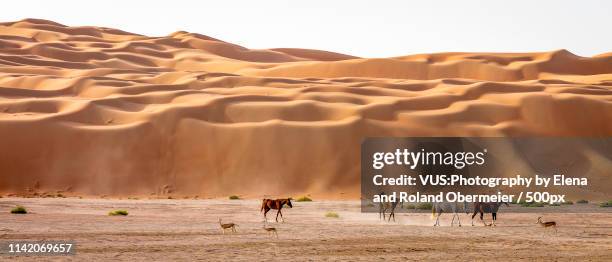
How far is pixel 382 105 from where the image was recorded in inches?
Result: 2301

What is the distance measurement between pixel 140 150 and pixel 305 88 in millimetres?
17397

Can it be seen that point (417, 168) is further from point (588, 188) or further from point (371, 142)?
point (588, 188)

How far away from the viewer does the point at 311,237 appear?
72.7 feet

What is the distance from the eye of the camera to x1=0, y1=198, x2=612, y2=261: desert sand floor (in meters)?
18.5

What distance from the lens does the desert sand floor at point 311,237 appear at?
730 inches

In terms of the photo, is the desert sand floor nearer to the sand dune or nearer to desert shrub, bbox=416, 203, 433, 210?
desert shrub, bbox=416, 203, 433, 210

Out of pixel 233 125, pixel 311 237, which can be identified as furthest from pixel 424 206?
pixel 233 125

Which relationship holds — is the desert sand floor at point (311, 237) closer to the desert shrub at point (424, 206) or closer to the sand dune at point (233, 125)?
the desert shrub at point (424, 206)

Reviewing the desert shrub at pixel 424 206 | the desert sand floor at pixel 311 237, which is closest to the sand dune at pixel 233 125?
the desert shrub at pixel 424 206

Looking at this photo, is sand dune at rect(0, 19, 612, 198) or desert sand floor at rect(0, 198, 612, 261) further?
sand dune at rect(0, 19, 612, 198)

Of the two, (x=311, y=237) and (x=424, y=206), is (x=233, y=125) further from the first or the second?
(x=311, y=237)

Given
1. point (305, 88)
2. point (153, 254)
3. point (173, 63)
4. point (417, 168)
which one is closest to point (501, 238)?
point (153, 254)

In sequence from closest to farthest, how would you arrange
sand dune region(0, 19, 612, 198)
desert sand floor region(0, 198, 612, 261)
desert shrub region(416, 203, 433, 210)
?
desert sand floor region(0, 198, 612, 261) → desert shrub region(416, 203, 433, 210) → sand dune region(0, 19, 612, 198)

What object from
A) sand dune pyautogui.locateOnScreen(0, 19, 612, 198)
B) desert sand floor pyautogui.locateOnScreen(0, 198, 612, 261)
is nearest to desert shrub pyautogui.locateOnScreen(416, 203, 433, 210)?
desert sand floor pyautogui.locateOnScreen(0, 198, 612, 261)
